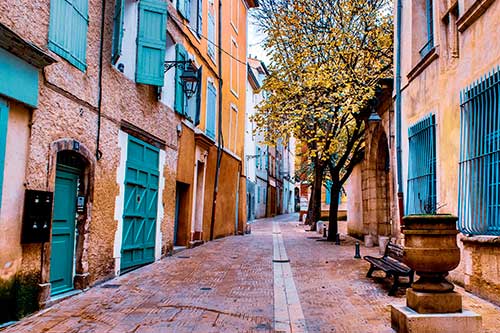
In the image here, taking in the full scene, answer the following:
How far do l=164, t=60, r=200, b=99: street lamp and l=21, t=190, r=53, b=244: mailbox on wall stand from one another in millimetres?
5166

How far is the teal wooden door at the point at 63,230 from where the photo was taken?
6652 millimetres

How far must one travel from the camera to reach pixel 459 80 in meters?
7.49

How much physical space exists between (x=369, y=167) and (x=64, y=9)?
11.3 m

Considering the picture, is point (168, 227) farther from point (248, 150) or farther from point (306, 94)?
point (248, 150)

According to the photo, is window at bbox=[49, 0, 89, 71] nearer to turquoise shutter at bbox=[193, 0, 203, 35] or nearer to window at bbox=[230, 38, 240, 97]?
turquoise shutter at bbox=[193, 0, 203, 35]

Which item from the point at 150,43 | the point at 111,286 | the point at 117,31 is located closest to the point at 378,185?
the point at 150,43

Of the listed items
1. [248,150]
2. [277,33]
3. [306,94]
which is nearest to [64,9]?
[306,94]

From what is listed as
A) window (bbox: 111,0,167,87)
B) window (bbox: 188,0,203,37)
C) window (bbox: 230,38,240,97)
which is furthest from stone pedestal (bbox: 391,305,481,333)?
window (bbox: 230,38,240,97)

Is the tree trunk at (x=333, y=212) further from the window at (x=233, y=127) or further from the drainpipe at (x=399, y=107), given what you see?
the drainpipe at (x=399, y=107)

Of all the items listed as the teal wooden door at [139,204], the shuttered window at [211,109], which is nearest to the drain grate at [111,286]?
the teal wooden door at [139,204]

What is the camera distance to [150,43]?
9.42 meters

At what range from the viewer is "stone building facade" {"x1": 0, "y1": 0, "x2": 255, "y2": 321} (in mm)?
5418

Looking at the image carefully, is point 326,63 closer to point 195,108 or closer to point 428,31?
point 195,108

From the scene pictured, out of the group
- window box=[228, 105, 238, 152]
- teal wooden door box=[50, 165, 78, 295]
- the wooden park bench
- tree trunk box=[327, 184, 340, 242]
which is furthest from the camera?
window box=[228, 105, 238, 152]
